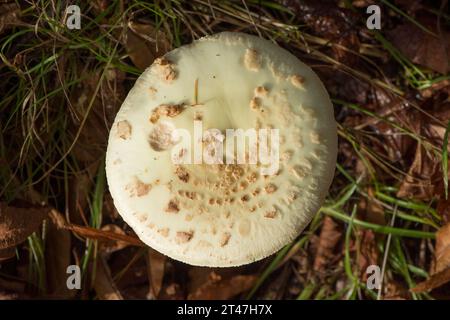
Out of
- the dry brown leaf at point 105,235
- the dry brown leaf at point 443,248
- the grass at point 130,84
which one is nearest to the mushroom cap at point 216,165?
the grass at point 130,84

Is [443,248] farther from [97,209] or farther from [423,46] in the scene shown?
[97,209]

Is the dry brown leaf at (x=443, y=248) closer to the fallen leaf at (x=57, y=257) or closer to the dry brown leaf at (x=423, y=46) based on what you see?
the dry brown leaf at (x=423, y=46)

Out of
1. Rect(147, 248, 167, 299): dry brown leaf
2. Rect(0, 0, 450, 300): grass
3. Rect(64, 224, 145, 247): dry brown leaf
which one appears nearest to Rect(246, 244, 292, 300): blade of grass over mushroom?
Rect(0, 0, 450, 300): grass

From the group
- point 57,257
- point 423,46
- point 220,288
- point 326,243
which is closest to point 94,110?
point 57,257

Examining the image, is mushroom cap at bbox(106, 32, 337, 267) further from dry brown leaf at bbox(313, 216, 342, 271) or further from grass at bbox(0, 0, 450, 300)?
dry brown leaf at bbox(313, 216, 342, 271)

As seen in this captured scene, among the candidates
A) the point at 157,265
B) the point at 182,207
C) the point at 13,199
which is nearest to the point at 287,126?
the point at 182,207

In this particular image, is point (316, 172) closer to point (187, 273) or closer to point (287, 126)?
point (287, 126)
